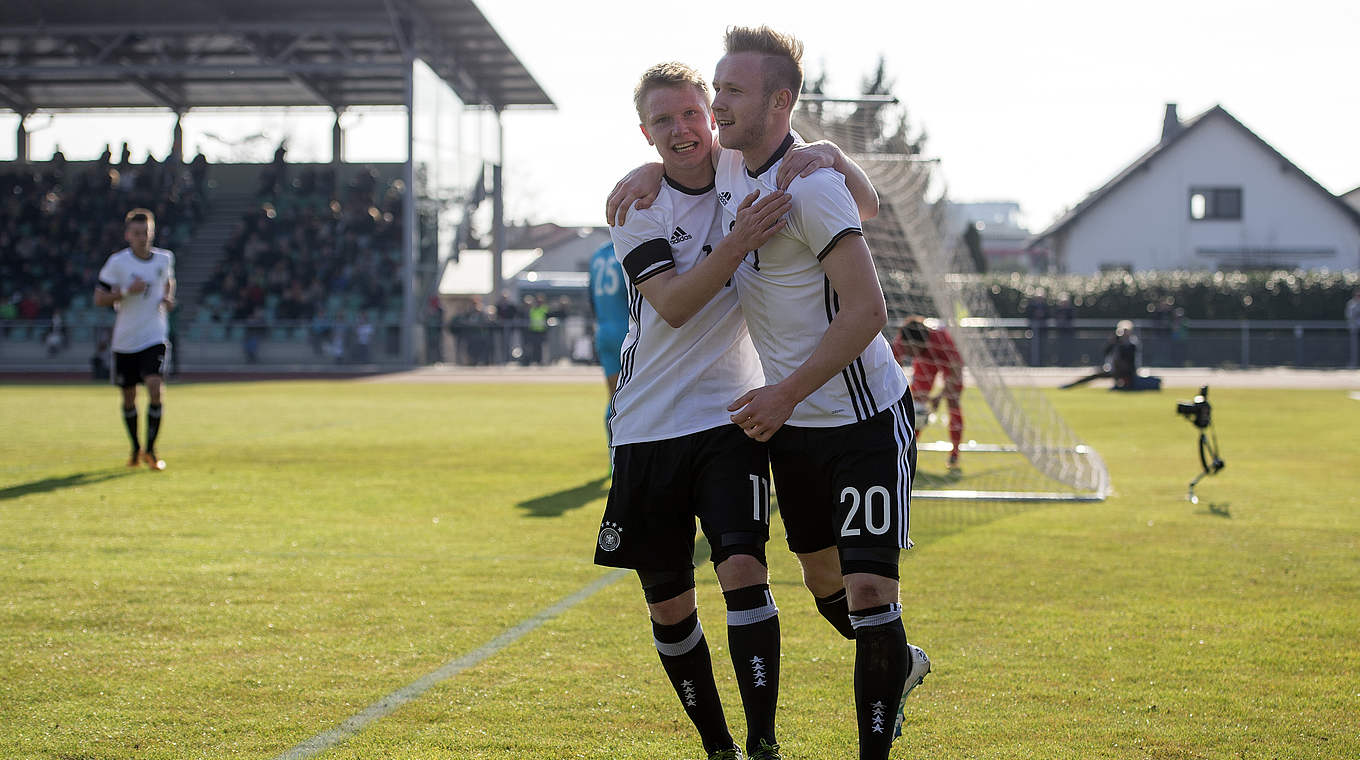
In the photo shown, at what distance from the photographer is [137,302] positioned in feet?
37.1

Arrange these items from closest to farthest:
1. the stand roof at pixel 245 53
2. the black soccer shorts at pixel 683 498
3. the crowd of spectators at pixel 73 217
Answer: the black soccer shorts at pixel 683 498
the stand roof at pixel 245 53
the crowd of spectators at pixel 73 217

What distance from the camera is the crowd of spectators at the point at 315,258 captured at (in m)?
35.9

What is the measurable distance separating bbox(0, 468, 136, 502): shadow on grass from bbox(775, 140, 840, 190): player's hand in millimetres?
7779

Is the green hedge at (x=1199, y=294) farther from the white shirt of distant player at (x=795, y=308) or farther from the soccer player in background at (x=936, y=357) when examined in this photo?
the white shirt of distant player at (x=795, y=308)

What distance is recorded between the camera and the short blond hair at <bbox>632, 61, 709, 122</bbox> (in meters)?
3.62

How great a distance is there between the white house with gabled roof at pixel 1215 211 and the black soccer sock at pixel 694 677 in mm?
51207

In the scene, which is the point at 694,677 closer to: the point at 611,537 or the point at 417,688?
the point at 611,537

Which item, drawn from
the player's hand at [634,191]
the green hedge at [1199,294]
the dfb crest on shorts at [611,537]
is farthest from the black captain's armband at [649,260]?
the green hedge at [1199,294]

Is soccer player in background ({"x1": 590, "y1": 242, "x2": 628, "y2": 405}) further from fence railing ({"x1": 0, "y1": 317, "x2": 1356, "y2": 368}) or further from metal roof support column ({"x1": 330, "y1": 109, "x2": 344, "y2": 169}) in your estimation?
metal roof support column ({"x1": 330, "y1": 109, "x2": 344, "y2": 169})

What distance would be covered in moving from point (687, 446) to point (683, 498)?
16cm

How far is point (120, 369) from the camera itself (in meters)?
11.3

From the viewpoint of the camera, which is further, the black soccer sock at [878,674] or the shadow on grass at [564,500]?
the shadow on grass at [564,500]

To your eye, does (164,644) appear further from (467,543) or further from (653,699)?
(467,543)

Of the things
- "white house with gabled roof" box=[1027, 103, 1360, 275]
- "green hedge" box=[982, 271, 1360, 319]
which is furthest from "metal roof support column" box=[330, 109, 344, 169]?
"white house with gabled roof" box=[1027, 103, 1360, 275]
